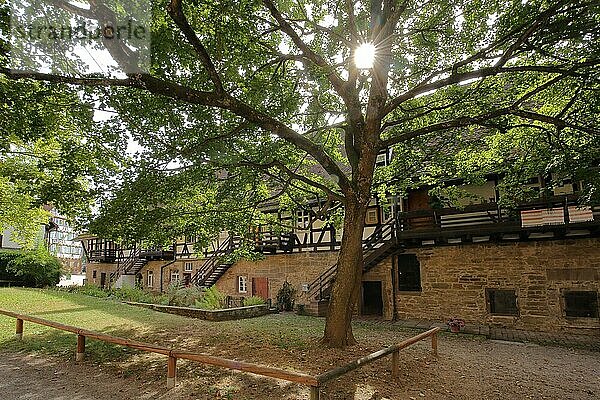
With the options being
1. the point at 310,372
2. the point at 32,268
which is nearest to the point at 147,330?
the point at 310,372

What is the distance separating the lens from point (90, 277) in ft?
110

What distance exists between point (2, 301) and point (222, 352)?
1252 centimetres

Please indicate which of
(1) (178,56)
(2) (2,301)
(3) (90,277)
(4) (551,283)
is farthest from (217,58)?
(3) (90,277)

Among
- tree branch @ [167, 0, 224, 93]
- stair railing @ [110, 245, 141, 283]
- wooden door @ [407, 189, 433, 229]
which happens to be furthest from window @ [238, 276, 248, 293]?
tree branch @ [167, 0, 224, 93]

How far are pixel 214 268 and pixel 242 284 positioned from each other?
1.93 m

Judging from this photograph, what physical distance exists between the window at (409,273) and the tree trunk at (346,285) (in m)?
7.22

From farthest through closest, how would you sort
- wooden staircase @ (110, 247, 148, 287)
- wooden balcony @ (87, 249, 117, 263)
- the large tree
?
wooden balcony @ (87, 249, 117, 263) < wooden staircase @ (110, 247, 148, 287) < the large tree

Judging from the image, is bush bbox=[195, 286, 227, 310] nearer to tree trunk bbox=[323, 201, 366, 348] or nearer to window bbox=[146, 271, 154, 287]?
tree trunk bbox=[323, 201, 366, 348]

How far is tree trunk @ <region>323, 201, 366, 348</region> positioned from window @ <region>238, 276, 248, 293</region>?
40.7ft

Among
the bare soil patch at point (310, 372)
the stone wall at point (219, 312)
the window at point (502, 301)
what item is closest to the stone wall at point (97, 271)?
the stone wall at point (219, 312)

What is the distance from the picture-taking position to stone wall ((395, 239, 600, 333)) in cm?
1170

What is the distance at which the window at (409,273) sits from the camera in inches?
581

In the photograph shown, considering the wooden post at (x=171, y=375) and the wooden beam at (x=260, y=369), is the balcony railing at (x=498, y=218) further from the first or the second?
the wooden post at (x=171, y=375)

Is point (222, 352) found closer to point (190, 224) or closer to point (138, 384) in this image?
point (138, 384)
